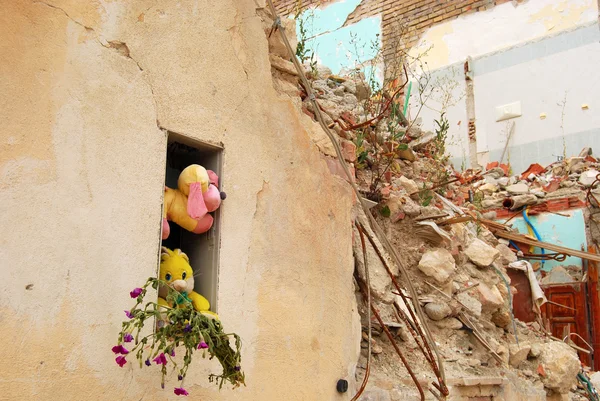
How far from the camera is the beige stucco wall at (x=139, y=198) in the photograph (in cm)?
220

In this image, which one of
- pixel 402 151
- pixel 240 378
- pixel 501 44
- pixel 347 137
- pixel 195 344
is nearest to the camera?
pixel 195 344

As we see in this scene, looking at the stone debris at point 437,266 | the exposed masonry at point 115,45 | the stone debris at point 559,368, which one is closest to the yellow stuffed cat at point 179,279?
the exposed masonry at point 115,45

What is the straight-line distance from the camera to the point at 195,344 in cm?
234

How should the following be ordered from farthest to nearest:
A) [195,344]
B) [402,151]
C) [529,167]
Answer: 1. [529,167]
2. [402,151]
3. [195,344]

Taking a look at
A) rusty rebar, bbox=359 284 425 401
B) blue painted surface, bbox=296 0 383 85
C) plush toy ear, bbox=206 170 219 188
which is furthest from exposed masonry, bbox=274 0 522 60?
plush toy ear, bbox=206 170 219 188

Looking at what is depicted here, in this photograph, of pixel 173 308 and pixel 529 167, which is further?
pixel 529 167

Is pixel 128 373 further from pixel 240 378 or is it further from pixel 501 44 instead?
pixel 501 44

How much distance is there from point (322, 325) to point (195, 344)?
1.12 metres

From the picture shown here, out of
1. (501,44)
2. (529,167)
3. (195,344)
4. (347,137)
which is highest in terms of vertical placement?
(501,44)

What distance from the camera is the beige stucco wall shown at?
220 cm

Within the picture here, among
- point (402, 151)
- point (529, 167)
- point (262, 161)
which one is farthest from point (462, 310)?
point (529, 167)

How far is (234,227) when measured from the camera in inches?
116

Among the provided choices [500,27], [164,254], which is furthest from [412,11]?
[164,254]

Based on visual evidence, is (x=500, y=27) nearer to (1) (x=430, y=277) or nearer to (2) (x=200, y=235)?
(1) (x=430, y=277)
